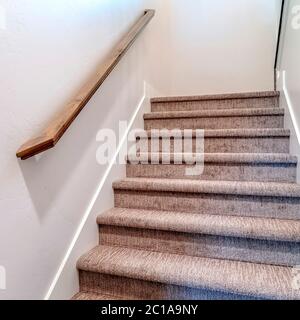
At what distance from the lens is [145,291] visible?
46.9 inches

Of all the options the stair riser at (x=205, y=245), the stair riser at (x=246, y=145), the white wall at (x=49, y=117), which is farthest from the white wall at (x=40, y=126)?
the stair riser at (x=246, y=145)

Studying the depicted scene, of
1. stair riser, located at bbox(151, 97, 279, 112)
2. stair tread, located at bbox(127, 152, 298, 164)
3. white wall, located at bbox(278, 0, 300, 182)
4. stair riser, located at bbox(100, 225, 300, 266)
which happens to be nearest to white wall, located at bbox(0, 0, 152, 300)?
stair riser, located at bbox(100, 225, 300, 266)

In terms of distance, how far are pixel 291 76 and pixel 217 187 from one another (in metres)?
0.87

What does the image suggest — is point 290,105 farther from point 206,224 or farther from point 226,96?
point 206,224

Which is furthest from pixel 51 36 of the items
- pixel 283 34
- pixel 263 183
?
pixel 283 34

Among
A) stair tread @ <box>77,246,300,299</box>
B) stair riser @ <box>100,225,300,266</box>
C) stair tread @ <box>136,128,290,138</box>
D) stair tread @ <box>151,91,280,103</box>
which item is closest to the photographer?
stair tread @ <box>77,246,300,299</box>

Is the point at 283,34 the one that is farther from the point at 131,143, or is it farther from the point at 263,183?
the point at 131,143

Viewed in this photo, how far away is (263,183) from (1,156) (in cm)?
122

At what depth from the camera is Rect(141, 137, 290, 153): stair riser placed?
5.54 ft

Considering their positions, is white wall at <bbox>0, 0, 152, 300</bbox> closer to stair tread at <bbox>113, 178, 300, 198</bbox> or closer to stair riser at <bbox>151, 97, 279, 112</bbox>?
stair tread at <bbox>113, 178, 300, 198</bbox>

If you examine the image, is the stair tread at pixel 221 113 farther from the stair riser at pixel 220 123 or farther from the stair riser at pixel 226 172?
the stair riser at pixel 226 172

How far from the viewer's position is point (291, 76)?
5.58 ft

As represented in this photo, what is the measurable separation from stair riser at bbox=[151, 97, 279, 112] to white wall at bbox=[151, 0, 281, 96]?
268mm

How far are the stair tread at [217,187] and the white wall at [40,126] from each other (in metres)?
0.23
